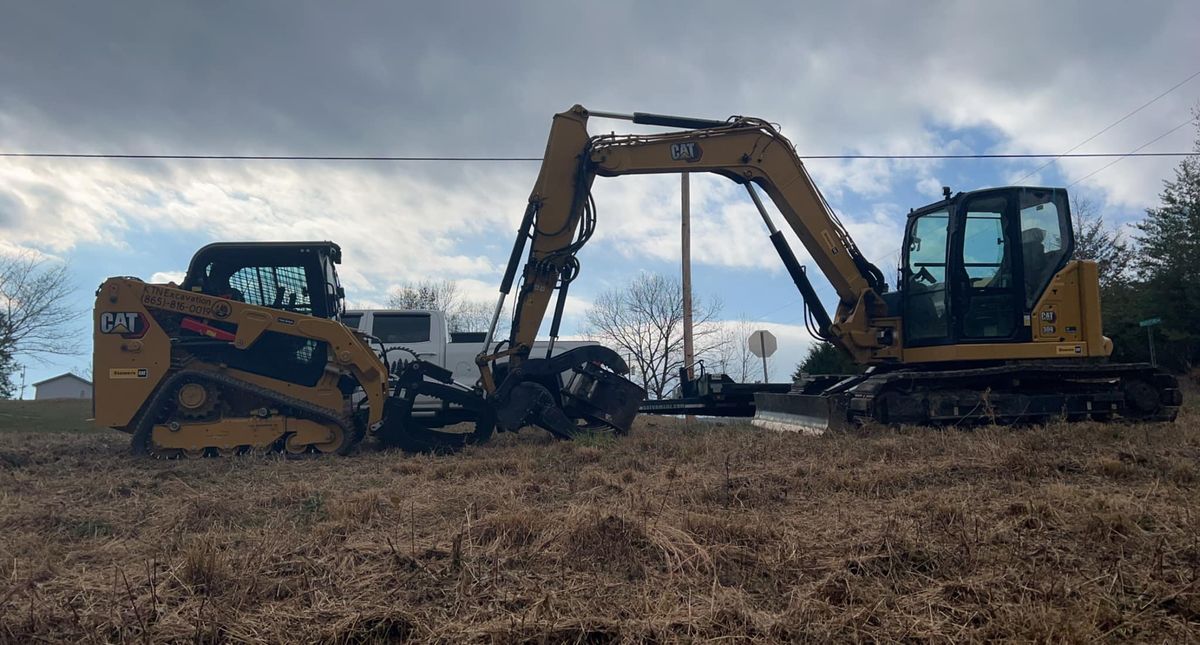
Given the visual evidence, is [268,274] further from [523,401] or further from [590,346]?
[590,346]

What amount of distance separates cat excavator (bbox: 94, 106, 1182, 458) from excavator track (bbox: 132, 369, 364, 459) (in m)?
0.02

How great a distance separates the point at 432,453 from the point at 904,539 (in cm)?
609

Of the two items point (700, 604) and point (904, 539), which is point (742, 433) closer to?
point (904, 539)

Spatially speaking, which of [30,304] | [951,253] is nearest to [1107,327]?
[951,253]

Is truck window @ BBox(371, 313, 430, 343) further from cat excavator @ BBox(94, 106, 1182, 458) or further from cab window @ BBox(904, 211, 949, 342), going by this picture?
cab window @ BBox(904, 211, 949, 342)

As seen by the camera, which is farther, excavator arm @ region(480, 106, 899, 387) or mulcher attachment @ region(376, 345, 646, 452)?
excavator arm @ region(480, 106, 899, 387)

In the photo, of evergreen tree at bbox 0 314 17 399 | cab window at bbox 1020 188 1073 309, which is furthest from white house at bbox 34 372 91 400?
cab window at bbox 1020 188 1073 309

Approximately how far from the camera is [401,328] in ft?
43.4

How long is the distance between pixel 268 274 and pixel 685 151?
5.62 m

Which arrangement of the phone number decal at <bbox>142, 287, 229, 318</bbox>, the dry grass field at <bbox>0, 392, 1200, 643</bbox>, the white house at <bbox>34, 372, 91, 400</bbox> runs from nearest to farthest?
the dry grass field at <bbox>0, 392, 1200, 643</bbox> → the phone number decal at <bbox>142, 287, 229, 318</bbox> → the white house at <bbox>34, 372, 91, 400</bbox>

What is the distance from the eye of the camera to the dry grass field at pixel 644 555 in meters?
2.94

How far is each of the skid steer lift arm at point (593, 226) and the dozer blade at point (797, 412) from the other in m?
0.95

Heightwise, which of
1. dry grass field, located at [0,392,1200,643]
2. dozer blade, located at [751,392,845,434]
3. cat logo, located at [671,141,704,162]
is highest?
cat logo, located at [671,141,704,162]

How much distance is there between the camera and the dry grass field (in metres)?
2.94
